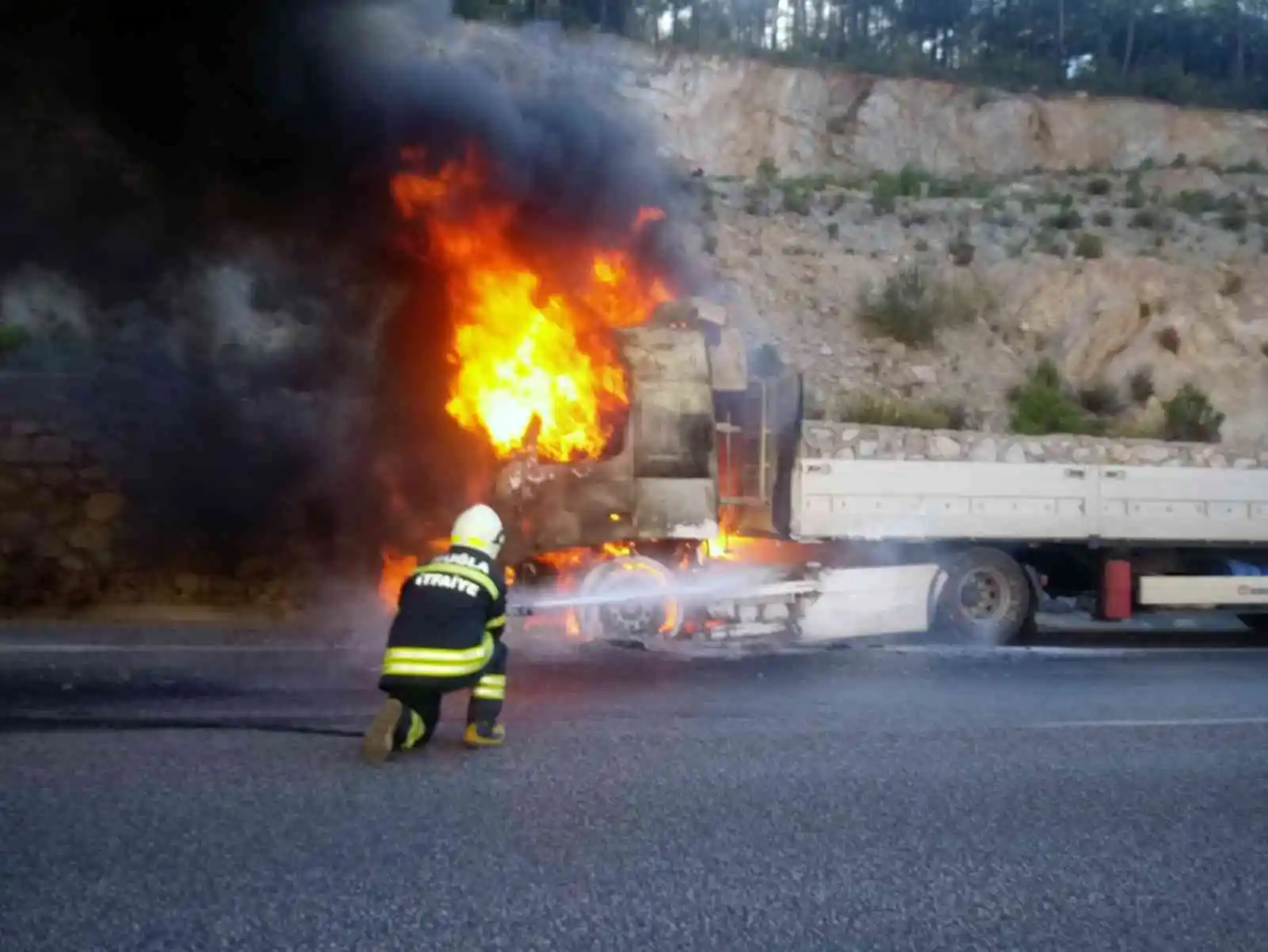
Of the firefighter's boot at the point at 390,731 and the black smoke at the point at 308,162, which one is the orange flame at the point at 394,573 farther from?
the firefighter's boot at the point at 390,731

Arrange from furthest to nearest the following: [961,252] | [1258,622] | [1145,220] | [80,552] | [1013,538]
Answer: [1145,220], [961,252], [80,552], [1258,622], [1013,538]

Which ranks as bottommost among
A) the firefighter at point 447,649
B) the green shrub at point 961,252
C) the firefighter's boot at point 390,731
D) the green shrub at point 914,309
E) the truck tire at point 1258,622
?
the truck tire at point 1258,622

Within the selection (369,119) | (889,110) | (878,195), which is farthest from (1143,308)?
(369,119)

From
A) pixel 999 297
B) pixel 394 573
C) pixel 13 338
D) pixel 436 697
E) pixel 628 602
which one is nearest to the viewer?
pixel 436 697

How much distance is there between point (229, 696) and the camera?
32.4 ft

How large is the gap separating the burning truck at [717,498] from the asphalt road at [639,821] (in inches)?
88.0

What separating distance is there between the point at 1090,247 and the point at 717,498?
24.4m

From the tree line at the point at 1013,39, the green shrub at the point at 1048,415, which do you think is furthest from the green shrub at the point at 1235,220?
the tree line at the point at 1013,39

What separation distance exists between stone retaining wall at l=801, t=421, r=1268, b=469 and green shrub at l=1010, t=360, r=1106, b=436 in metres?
2.37

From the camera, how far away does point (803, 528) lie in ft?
44.5

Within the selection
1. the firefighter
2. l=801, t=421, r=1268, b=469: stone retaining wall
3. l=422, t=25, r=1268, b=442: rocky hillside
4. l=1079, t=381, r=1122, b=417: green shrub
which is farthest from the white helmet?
l=1079, t=381, r=1122, b=417: green shrub

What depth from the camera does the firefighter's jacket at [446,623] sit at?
24.9 feet

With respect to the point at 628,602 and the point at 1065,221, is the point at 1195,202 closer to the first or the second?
the point at 1065,221

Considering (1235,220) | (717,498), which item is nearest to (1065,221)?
(1235,220)
